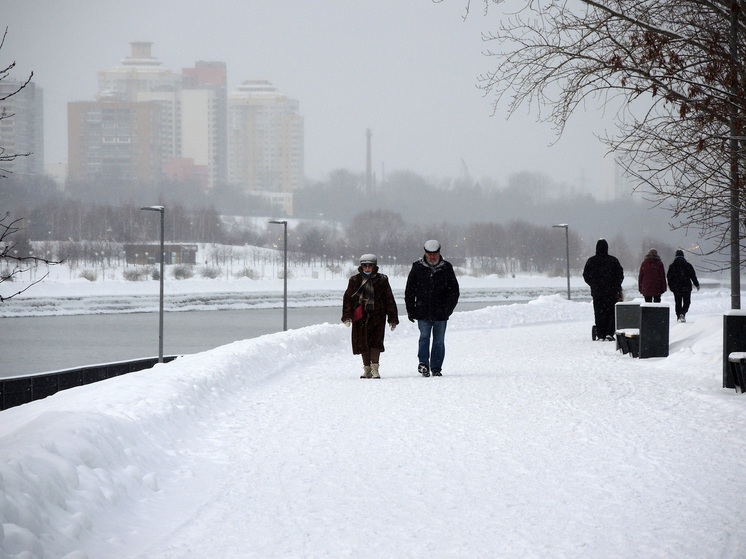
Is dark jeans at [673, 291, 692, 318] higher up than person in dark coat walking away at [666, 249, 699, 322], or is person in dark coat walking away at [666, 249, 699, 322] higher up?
person in dark coat walking away at [666, 249, 699, 322]

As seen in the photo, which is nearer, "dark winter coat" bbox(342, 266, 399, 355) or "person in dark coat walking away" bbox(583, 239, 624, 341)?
"dark winter coat" bbox(342, 266, 399, 355)

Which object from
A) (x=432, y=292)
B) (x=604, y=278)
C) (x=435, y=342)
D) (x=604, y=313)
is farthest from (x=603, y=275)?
(x=432, y=292)

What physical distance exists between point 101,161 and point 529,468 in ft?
671

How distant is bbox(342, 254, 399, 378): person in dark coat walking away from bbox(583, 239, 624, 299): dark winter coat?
6.51 metres

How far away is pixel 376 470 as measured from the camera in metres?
6.05

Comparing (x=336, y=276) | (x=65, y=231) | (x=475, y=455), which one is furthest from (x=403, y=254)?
(x=475, y=455)

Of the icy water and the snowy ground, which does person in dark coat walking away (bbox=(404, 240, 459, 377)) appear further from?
the icy water

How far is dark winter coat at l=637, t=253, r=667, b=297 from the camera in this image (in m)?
19.8

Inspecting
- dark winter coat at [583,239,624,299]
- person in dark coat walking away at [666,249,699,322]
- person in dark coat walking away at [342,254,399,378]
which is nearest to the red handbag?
person in dark coat walking away at [342,254,399,378]

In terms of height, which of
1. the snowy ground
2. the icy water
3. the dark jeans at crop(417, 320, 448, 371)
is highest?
the dark jeans at crop(417, 320, 448, 371)

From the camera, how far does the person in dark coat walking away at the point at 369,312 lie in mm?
11609

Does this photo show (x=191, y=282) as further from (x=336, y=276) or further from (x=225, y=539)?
(x=225, y=539)

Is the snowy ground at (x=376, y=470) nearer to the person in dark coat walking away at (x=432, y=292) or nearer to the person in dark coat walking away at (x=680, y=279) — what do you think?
the person in dark coat walking away at (x=432, y=292)

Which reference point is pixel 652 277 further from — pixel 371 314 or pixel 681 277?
pixel 371 314
